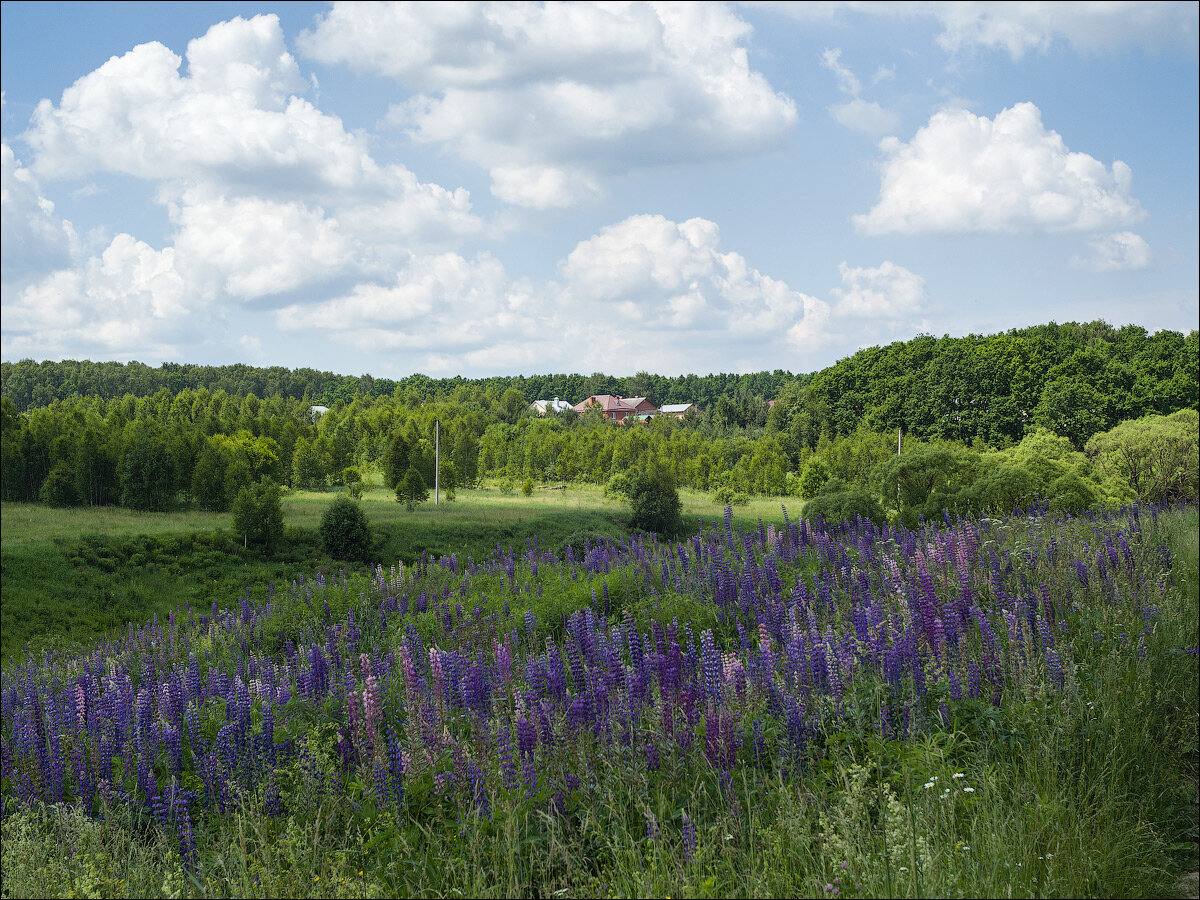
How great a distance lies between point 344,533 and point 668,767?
105 ft

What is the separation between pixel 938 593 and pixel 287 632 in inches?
320

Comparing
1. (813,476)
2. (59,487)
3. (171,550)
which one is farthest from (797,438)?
(59,487)

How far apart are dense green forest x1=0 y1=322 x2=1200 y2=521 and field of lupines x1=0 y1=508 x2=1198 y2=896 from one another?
13543mm

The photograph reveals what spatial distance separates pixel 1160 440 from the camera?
83.7 feet

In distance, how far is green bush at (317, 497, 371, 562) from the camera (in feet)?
110

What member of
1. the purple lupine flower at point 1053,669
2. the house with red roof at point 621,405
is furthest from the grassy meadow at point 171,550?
the house with red roof at point 621,405

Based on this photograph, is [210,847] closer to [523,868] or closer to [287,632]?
[523,868]

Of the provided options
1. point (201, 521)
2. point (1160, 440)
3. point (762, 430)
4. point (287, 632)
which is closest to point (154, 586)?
point (201, 521)

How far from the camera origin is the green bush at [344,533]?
3341 centimetres

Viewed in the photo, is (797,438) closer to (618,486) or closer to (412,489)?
(618,486)

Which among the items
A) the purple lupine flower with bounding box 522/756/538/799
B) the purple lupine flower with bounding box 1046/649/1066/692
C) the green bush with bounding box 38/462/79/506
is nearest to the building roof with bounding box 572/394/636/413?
the green bush with bounding box 38/462/79/506

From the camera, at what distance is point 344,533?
110 ft

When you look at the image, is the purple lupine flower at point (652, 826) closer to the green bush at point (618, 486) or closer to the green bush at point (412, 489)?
the green bush at point (412, 489)

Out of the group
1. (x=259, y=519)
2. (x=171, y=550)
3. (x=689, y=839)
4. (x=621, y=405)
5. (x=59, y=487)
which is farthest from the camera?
(x=621, y=405)
